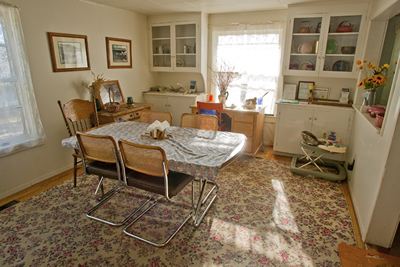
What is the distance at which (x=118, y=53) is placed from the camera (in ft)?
13.6

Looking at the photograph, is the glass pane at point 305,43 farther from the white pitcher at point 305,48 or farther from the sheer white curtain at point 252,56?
the sheer white curtain at point 252,56

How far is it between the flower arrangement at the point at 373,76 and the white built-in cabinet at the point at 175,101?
2.60 m

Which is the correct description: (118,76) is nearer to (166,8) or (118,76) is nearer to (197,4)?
(166,8)

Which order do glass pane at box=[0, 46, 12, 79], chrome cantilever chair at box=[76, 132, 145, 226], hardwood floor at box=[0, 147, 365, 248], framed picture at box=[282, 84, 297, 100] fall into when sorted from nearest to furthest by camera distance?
chrome cantilever chair at box=[76, 132, 145, 226] → hardwood floor at box=[0, 147, 365, 248] → glass pane at box=[0, 46, 12, 79] → framed picture at box=[282, 84, 297, 100]

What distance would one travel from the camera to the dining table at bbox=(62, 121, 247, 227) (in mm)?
1857

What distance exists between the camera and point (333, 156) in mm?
3656

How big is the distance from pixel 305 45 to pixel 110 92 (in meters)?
3.22

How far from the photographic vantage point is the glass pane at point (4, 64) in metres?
2.59

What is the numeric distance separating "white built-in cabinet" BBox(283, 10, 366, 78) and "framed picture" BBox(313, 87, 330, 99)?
1.14 ft

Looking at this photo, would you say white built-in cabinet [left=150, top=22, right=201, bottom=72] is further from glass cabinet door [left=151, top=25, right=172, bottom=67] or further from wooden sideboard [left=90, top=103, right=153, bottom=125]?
wooden sideboard [left=90, top=103, right=153, bottom=125]

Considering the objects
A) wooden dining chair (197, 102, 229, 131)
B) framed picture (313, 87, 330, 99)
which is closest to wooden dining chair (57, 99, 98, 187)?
wooden dining chair (197, 102, 229, 131)

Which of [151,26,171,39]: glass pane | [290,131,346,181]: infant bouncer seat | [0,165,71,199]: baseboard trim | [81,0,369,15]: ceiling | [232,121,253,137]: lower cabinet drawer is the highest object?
[81,0,369,15]: ceiling

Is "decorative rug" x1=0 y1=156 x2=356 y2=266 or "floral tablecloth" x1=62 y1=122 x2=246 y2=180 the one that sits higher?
"floral tablecloth" x1=62 y1=122 x2=246 y2=180

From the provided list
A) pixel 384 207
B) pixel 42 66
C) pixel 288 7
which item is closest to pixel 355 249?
pixel 384 207
